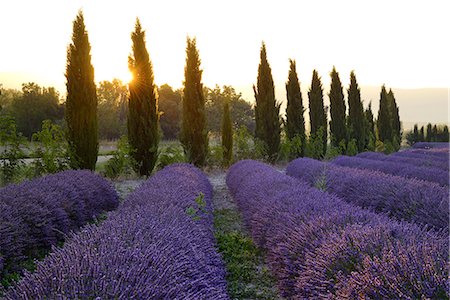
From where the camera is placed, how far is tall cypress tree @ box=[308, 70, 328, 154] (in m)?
25.0

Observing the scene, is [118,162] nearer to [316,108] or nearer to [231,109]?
[316,108]

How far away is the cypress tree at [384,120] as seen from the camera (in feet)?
114

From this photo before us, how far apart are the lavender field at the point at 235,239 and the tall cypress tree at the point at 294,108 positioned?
49.4 feet

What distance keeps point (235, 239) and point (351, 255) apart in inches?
139

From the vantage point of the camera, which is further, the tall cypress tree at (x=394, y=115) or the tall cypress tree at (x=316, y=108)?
the tall cypress tree at (x=394, y=115)

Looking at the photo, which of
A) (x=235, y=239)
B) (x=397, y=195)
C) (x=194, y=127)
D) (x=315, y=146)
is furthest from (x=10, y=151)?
(x=315, y=146)

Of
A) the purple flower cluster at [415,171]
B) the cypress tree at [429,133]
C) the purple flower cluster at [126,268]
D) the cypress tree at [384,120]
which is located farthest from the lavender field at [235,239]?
the cypress tree at [429,133]

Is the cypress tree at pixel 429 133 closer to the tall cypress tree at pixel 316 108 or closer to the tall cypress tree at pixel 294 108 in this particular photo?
the tall cypress tree at pixel 316 108

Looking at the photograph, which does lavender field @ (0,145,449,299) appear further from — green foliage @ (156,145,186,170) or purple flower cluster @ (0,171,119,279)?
green foliage @ (156,145,186,170)

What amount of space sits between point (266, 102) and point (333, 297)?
1851 cm

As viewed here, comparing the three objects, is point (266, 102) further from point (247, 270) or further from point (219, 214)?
point (247, 270)

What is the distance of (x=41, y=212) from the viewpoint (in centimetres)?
559

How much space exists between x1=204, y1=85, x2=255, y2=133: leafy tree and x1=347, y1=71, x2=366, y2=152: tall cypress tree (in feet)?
69.8

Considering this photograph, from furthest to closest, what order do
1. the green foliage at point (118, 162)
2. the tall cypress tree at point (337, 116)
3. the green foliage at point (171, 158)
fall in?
the tall cypress tree at point (337, 116)
the green foliage at point (171, 158)
the green foliage at point (118, 162)
